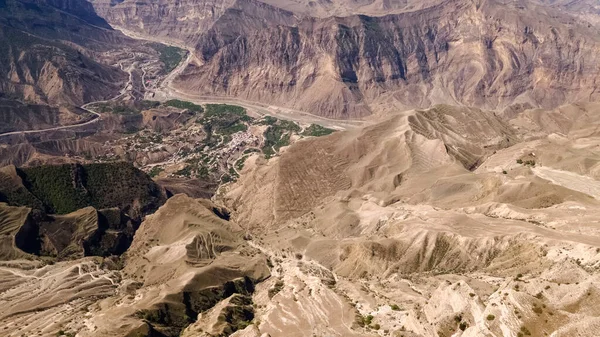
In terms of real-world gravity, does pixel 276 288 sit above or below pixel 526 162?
below

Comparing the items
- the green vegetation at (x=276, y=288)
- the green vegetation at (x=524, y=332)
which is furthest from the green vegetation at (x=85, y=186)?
the green vegetation at (x=524, y=332)

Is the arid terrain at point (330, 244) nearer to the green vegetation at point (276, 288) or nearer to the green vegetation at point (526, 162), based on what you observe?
the green vegetation at point (276, 288)

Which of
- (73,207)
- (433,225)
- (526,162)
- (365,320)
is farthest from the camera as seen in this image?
(526,162)

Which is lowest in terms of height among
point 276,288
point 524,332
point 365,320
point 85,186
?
point 276,288

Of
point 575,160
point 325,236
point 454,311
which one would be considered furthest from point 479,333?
point 575,160

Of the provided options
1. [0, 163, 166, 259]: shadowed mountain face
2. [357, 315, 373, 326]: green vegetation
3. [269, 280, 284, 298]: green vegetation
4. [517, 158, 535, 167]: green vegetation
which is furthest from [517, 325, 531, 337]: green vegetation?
[0, 163, 166, 259]: shadowed mountain face

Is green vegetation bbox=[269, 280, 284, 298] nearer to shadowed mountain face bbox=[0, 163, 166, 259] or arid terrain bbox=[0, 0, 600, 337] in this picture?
arid terrain bbox=[0, 0, 600, 337]

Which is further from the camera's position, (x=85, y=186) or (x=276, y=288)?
(x=85, y=186)

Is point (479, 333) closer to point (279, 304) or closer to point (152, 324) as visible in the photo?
point (279, 304)

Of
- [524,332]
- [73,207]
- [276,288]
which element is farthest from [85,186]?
[524,332]

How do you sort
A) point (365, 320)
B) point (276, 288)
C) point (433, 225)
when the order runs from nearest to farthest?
point (365, 320) < point (276, 288) < point (433, 225)

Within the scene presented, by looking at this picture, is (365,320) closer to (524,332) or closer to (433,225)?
(524,332)
